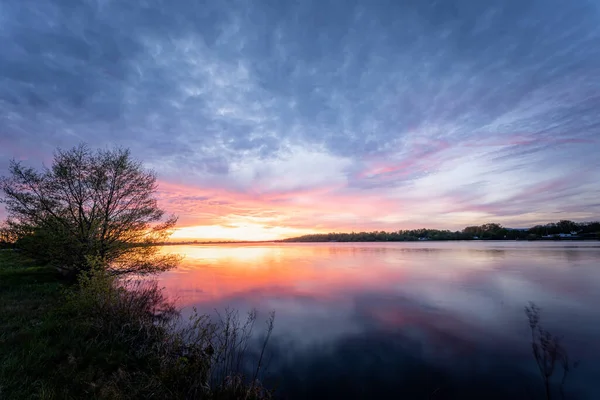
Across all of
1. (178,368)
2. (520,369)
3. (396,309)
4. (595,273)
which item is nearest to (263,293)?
(396,309)

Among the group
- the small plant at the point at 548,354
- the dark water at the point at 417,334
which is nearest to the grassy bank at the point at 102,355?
the dark water at the point at 417,334

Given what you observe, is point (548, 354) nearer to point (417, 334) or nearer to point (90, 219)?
point (417, 334)

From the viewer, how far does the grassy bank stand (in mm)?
6668

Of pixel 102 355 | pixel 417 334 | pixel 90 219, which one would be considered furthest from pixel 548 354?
pixel 90 219

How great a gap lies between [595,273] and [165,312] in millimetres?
47155

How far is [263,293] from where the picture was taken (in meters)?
24.9

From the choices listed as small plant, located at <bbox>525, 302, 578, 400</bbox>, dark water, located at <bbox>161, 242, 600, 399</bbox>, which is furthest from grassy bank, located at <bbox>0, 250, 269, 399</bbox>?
small plant, located at <bbox>525, 302, 578, 400</bbox>

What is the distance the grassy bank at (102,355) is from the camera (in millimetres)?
6668

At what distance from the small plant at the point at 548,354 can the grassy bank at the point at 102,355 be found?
10.8m

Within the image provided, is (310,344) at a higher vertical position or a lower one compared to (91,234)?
lower

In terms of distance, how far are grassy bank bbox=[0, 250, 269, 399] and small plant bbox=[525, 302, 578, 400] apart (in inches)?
424

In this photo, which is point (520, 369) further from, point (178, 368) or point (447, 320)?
point (178, 368)

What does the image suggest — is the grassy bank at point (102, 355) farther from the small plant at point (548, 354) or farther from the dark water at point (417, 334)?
the small plant at point (548, 354)

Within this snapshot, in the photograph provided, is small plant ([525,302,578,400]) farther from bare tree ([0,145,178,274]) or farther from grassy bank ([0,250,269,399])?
bare tree ([0,145,178,274])
